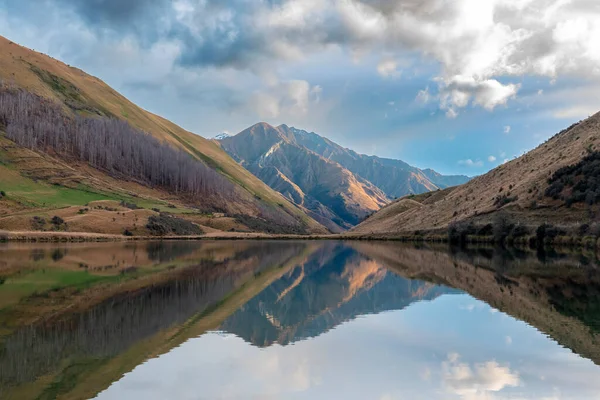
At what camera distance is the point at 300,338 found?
67.8 feet

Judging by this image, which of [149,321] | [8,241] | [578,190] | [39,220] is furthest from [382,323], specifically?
[39,220]

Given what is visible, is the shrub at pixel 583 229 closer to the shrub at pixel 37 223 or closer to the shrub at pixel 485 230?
the shrub at pixel 485 230

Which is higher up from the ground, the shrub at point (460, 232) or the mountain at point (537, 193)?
the mountain at point (537, 193)

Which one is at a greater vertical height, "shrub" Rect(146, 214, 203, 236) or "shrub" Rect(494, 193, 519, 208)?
"shrub" Rect(494, 193, 519, 208)

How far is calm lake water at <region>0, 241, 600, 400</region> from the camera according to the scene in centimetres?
1422

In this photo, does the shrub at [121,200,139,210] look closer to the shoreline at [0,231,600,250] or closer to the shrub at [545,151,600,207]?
the shoreline at [0,231,600,250]

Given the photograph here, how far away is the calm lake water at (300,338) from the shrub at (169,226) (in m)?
100

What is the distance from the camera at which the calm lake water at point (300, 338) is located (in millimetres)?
14219

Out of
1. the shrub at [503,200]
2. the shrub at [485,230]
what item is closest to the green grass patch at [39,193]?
the shrub at [485,230]

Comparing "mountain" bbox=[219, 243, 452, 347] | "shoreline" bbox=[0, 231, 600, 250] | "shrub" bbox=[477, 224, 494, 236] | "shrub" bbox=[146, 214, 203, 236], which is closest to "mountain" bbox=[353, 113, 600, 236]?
"shrub" bbox=[477, 224, 494, 236]

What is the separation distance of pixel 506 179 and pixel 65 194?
448 ft

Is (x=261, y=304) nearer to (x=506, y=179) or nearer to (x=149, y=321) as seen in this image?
(x=149, y=321)

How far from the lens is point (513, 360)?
1667cm

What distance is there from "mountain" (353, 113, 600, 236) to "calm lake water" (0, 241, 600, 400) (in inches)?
1869
